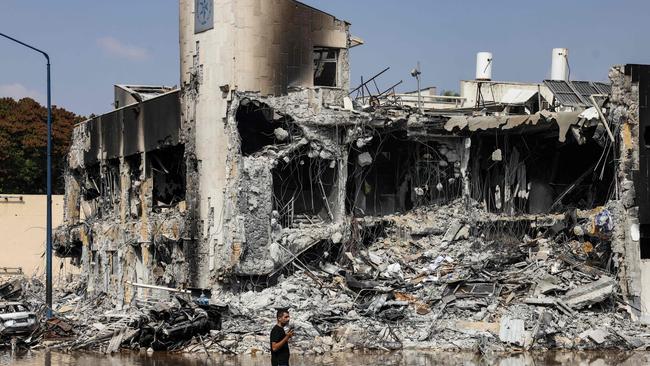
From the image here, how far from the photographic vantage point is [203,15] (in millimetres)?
32938

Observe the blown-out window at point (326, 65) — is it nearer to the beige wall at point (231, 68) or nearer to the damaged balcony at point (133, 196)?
the beige wall at point (231, 68)

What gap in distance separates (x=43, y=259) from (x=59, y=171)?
39.1 feet

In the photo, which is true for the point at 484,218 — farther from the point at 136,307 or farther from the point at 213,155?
the point at 136,307

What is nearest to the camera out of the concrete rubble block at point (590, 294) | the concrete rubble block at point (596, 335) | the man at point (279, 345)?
the man at point (279, 345)

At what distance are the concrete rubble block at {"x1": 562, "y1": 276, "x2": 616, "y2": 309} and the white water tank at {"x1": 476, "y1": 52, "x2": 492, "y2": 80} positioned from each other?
12.8 metres

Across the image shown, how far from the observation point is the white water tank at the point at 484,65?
3962 centimetres

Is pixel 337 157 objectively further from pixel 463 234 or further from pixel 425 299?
pixel 425 299

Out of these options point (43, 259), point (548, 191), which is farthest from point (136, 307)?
point (43, 259)

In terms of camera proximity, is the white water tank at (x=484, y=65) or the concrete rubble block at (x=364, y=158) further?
the white water tank at (x=484, y=65)

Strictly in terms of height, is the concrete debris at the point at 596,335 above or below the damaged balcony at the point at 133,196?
below

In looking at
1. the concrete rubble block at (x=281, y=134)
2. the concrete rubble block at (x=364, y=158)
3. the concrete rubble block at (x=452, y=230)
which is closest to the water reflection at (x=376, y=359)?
the concrete rubble block at (x=452, y=230)

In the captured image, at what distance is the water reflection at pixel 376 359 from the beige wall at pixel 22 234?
32914 mm

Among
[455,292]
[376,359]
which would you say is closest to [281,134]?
[455,292]

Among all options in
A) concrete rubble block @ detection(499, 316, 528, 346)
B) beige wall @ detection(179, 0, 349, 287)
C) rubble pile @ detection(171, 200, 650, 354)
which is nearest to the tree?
beige wall @ detection(179, 0, 349, 287)
